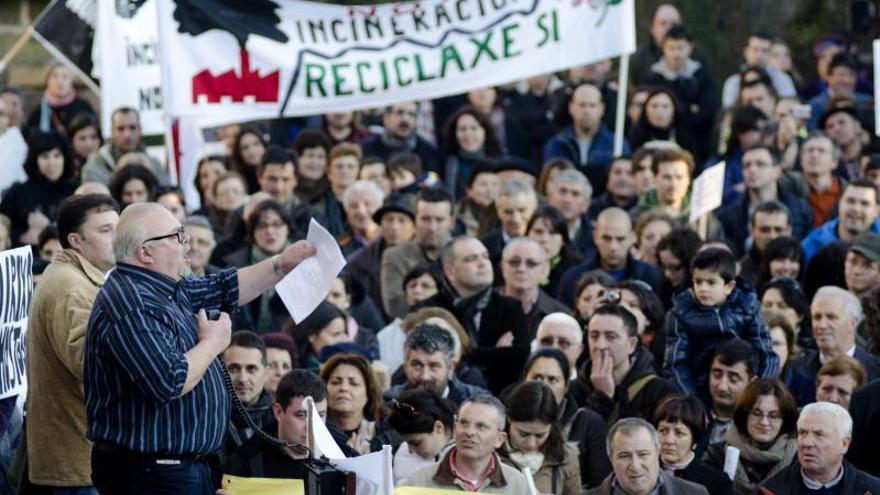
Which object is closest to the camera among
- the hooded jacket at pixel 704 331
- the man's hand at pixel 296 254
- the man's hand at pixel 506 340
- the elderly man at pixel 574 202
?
the man's hand at pixel 296 254

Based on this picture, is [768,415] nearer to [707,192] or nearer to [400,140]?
[707,192]

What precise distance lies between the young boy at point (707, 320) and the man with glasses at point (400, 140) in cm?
640

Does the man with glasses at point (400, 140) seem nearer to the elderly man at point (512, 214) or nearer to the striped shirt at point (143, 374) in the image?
the elderly man at point (512, 214)

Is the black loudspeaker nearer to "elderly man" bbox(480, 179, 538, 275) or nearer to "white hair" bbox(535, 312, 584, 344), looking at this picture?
"white hair" bbox(535, 312, 584, 344)

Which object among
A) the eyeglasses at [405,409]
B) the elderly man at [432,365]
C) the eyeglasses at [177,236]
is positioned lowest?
the eyeglasses at [405,409]

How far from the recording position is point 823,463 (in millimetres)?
10500

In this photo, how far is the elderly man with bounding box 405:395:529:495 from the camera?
1036 centimetres

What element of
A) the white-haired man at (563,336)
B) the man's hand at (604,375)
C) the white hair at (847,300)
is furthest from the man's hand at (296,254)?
the white hair at (847,300)

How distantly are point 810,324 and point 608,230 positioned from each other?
5.67 feet

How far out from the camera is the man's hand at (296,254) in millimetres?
8750

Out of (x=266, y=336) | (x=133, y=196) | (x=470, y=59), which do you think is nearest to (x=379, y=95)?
(x=470, y=59)

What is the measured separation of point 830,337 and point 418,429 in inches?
105

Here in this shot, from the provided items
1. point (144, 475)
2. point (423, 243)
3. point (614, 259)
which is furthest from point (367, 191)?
point (144, 475)

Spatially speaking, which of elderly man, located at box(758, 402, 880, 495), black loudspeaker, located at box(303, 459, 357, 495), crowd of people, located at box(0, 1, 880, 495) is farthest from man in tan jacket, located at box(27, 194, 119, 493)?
elderly man, located at box(758, 402, 880, 495)
